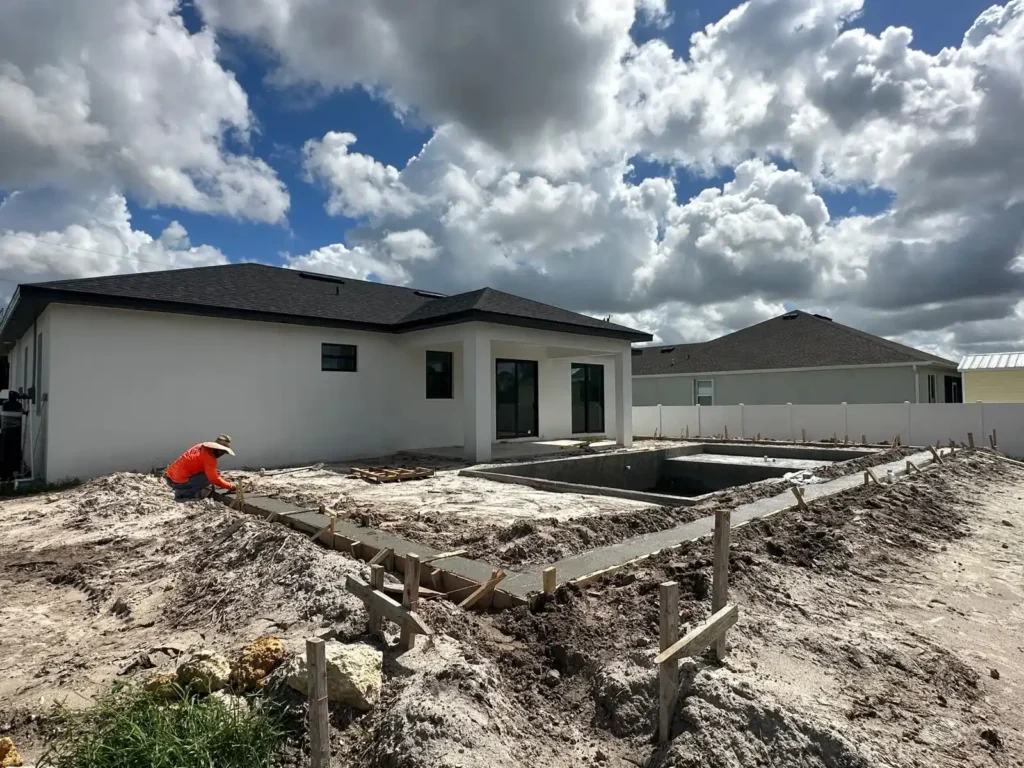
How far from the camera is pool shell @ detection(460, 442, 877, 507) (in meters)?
12.9

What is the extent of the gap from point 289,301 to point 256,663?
35.7 feet

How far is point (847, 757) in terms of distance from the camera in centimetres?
274

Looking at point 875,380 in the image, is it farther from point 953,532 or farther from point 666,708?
point 666,708

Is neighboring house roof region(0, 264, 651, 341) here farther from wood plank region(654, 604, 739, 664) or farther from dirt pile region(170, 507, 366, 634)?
wood plank region(654, 604, 739, 664)

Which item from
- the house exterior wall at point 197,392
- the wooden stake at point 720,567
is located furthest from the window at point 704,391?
the wooden stake at point 720,567

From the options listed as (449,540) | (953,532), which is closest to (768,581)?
(449,540)

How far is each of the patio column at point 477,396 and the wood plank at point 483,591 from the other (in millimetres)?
8187

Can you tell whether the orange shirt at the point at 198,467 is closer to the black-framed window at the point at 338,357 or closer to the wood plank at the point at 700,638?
the black-framed window at the point at 338,357

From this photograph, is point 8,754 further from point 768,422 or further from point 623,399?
point 768,422

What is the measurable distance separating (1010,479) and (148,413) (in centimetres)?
1642

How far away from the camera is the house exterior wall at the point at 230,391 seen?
399 inches

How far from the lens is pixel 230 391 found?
11.7 metres

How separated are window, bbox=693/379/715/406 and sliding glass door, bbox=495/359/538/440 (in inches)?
517

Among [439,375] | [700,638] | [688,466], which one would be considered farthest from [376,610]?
[688,466]
